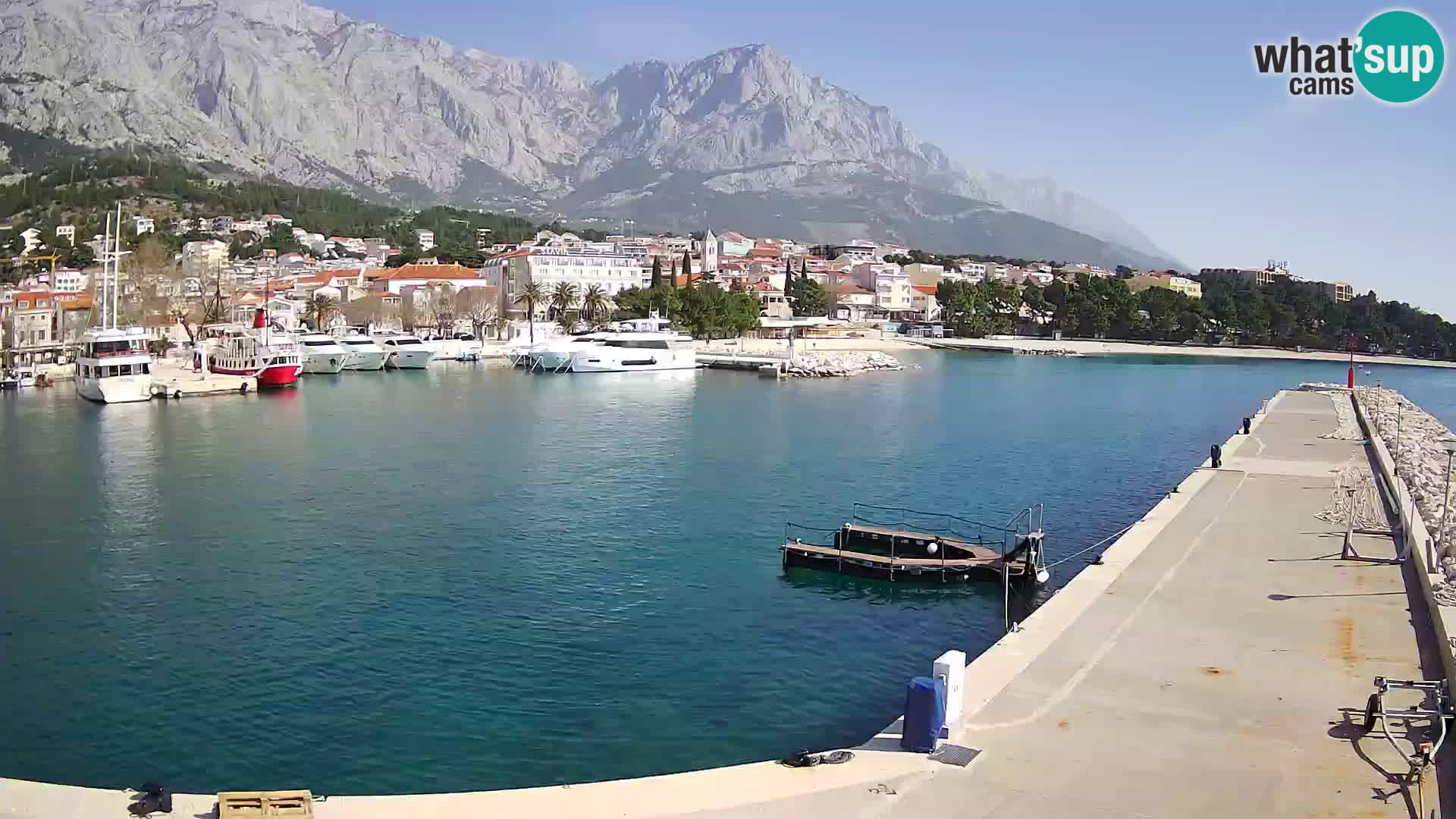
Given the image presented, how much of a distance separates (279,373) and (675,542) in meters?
38.8

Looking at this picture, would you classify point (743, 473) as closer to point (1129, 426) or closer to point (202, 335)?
point (1129, 426)

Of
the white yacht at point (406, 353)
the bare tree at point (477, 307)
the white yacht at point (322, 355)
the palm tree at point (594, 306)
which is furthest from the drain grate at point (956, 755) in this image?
the bare tree at point (477, 307)

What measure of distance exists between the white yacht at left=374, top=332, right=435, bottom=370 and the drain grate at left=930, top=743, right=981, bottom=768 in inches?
2450

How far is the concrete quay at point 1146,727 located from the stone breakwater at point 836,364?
50471mm

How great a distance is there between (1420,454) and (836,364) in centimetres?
4244

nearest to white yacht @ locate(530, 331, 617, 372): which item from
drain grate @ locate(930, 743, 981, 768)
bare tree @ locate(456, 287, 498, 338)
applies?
bare tree @ locate(456, 287, 498, 338)

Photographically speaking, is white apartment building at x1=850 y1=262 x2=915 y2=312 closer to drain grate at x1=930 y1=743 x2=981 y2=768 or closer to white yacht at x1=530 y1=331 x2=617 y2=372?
white yacht at x1=530 y1=331 x2=617 y2=372

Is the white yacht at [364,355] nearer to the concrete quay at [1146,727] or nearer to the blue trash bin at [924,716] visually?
the concrete quay at [1146,727]

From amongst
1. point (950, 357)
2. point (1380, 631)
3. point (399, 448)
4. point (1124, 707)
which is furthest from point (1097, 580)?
point (950, 357)

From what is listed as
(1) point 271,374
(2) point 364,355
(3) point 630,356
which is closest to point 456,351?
(2) point 364,355

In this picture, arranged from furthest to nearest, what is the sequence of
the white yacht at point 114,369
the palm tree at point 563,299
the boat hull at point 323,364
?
the palm tree at point 563,299 < the boat hull at point 323,364 < the white yacht at point 114,369

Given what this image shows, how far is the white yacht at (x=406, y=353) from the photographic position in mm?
68375

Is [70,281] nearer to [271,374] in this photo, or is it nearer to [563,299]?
[563,299]

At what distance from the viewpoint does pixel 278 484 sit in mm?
28047
